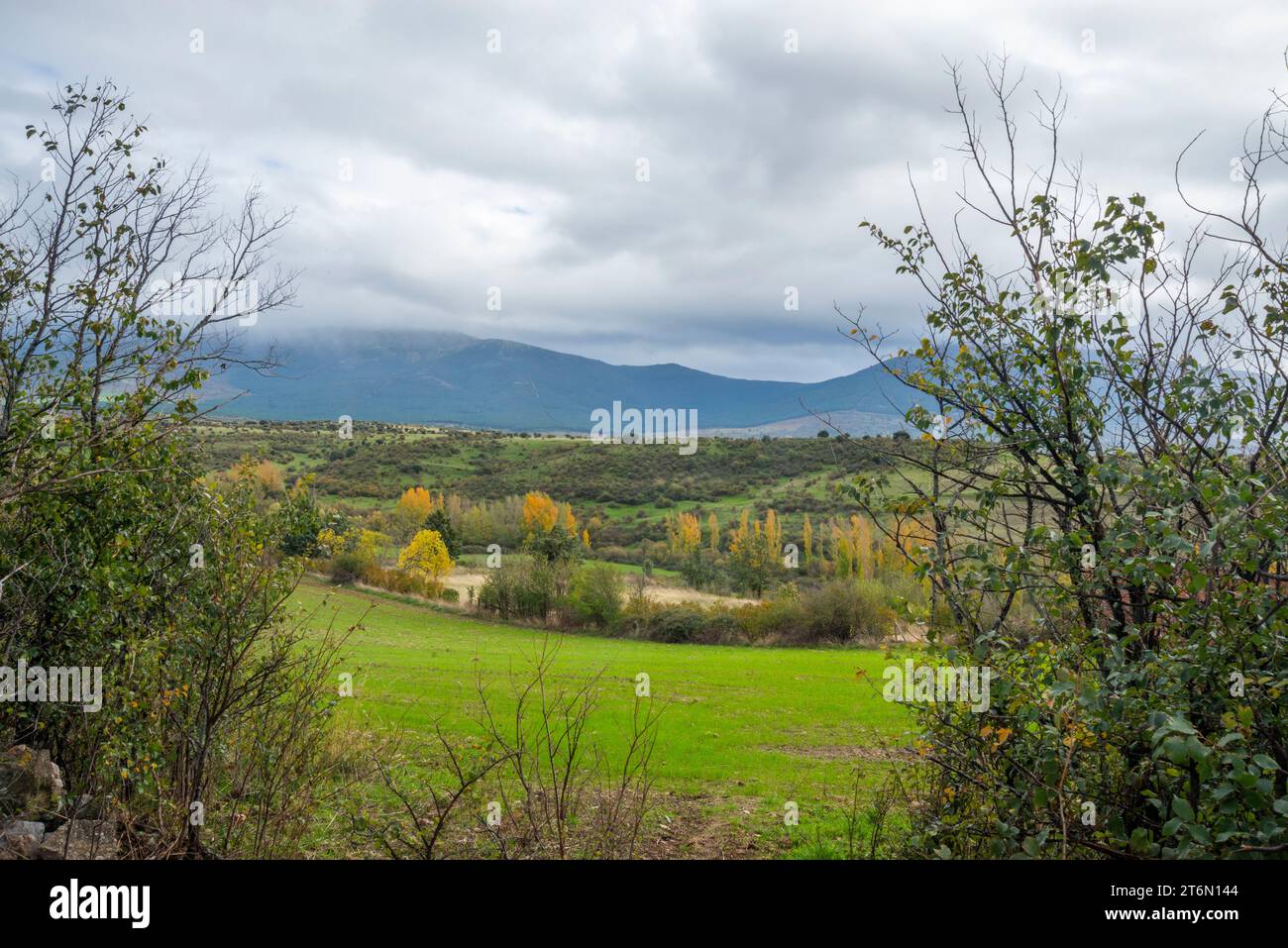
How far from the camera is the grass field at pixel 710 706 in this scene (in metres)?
11.9

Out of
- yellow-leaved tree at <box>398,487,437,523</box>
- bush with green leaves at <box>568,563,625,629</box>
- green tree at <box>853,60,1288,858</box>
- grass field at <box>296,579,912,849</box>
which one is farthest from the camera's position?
yellow-leaved tree at <box>398,487,437,523</box>

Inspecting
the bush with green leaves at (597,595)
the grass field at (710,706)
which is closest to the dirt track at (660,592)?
the bush with green leaves at (597,595)

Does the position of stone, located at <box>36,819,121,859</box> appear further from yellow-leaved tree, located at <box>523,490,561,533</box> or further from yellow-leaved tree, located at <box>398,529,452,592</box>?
yellow-leaved tree, located at <box>523,490,561,533</box>

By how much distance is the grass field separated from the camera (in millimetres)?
11852

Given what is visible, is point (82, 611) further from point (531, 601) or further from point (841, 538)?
point (841, 538)

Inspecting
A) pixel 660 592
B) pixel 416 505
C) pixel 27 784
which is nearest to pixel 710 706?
pixel 27 784

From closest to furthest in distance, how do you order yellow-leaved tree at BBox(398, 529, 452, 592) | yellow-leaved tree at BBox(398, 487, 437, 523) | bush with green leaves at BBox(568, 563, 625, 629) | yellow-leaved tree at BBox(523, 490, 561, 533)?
bush with green leaves at BBox(568, 563, 625, 629)
yellow-leaved tree at BBox(398, 529, 452, 592)
yellow-leaved tree at BBox(523, 490, 561, 533)
yellow-leaved tree at BBox(398, 487, 437, 523)

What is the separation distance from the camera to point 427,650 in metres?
31.6

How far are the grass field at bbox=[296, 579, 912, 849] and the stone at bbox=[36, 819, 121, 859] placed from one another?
2.15m

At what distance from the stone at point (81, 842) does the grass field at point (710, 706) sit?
7.05 ft

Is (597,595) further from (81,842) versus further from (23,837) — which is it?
(23,837)

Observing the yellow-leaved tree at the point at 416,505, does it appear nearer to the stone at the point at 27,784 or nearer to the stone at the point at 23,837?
the stone at the point at 27,784

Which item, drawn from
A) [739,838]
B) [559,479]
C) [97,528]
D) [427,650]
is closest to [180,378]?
[97,528]

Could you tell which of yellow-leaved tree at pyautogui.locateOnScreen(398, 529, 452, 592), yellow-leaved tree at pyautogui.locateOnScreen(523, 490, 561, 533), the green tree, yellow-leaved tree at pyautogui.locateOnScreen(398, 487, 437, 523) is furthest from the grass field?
yellow-leaved tree at pyautogui.locateOnScreen(398, 487, 437, 523)
